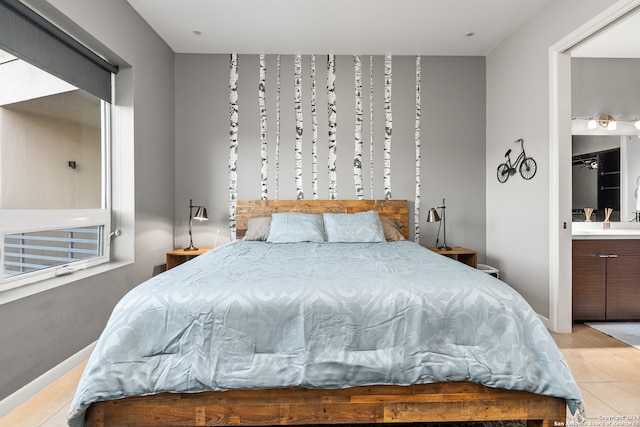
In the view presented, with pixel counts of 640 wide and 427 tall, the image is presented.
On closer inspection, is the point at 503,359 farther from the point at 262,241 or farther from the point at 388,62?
the point at 388,62

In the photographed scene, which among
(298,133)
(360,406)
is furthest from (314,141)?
(360,406)

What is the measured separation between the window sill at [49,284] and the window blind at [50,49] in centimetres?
130

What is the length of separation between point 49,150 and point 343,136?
8.50 feet

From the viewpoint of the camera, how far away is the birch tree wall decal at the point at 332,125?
3613mm

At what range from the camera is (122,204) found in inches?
108

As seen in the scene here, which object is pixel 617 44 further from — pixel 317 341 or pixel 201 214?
pixel 201 214

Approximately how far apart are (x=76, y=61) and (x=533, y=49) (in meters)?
3.67

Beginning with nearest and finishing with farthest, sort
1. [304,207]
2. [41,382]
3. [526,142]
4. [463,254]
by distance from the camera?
[41,382]
[526,142]
[463,254]
[304,207]

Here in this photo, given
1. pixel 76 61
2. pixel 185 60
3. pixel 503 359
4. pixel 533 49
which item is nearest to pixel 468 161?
pixel 533 49

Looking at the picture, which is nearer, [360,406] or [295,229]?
[360,406]

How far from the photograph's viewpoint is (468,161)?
3.69 m

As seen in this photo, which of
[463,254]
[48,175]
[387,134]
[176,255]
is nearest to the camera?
[48,175]

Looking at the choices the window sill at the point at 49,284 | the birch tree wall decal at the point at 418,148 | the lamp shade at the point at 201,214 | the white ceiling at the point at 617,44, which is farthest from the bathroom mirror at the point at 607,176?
the window sill at the point at 49,284

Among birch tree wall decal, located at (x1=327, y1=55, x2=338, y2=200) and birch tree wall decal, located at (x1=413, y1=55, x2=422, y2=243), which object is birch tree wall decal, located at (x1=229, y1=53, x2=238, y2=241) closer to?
birch tree wall decal, located at (x1=327, y1=55, x2=338, y2=200)
